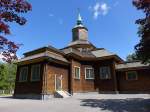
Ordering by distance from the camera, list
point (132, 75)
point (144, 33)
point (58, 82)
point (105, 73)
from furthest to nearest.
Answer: point (105, 73)
point (132, 75)
point (58, 82)
point (144, 33)

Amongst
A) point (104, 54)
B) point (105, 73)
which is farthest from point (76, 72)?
point (104, 54)

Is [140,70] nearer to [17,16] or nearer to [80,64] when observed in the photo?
[80,64]

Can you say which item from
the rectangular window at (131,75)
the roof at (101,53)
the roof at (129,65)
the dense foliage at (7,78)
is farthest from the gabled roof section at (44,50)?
the dense foliage at (7,78)

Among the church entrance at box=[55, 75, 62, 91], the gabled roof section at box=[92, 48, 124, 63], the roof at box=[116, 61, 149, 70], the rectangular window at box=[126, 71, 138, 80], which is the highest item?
the gabled roof section at box=[92, 48, 124, 63]

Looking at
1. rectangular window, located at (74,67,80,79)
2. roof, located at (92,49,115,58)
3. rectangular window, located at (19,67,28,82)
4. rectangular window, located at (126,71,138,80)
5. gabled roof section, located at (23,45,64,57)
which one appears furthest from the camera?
roof, located at (92,49,115,58)

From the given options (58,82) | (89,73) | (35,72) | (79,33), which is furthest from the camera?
(79,33)

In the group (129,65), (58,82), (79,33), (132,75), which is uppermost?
(79,33)

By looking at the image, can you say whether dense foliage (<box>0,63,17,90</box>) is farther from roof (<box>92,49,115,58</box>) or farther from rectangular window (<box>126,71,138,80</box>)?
rectangular window (<box>126,71,138,80</box>)

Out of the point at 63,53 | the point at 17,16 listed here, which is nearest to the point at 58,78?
the point at 63,53

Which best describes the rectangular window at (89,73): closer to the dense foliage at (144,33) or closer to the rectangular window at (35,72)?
the rectangular window at (35,72)

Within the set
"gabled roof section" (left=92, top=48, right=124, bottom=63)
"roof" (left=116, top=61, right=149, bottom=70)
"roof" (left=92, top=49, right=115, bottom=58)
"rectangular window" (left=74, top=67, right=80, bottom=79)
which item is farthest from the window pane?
"rectangular window" (left=74, top=67, right=80, bottom=79)

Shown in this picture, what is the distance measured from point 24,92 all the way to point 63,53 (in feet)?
22.2

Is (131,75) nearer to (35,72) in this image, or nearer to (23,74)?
(35,72)

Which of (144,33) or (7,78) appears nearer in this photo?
(144,33)
